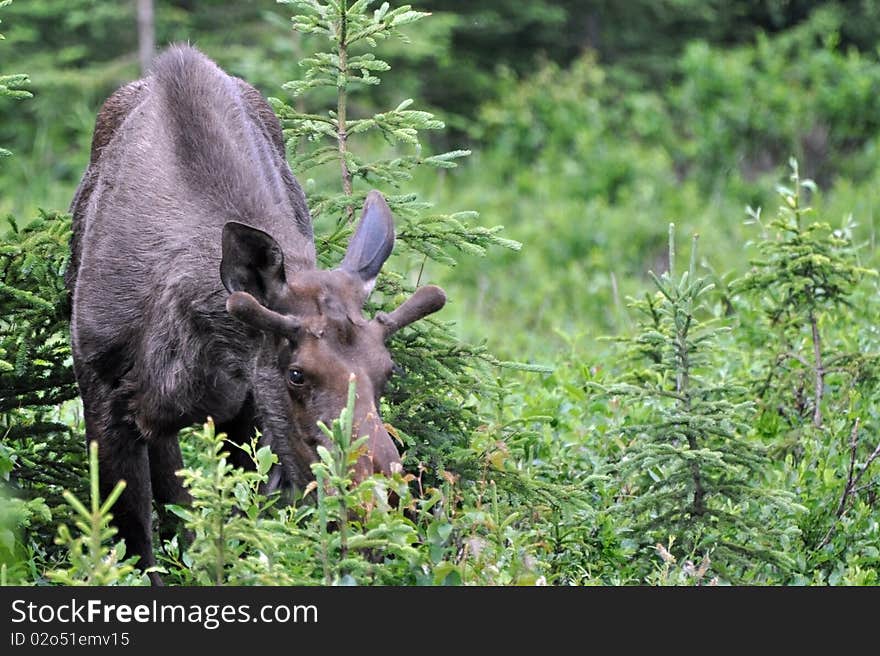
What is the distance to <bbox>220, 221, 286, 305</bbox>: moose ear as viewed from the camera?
6.11 metres

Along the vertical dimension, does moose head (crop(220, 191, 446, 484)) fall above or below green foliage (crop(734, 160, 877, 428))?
above

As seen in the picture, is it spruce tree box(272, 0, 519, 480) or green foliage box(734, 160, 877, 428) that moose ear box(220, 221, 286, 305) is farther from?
green foliage box(734, 160, 877, 428)

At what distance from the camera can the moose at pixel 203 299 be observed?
6.12m

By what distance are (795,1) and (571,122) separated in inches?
174

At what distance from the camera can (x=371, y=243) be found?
654cm

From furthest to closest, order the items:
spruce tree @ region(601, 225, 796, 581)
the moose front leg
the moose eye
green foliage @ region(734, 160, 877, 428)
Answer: green foliage @ region(734, 160, 877, 428) → the moose front leg → spruce tree @ region(601, 225, 796, 581) → the moose eye

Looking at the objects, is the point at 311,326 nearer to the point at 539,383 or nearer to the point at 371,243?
the point at 371,243

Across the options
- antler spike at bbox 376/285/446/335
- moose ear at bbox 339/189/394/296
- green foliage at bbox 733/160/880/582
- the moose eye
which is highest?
moose ear at bbox 339/189/394/296

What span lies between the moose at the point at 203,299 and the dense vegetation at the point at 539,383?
0.88 feet

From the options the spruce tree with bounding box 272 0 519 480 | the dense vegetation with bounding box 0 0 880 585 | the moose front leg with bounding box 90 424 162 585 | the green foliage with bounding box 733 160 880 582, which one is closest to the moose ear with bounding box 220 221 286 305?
the dense vegetation with bounding box 0 0 880 585

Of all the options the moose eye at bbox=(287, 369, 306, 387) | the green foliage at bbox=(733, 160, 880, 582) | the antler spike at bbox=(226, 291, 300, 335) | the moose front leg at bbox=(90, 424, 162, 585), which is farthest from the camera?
the green foliage at bbox=(733, 160, 880, 582)
